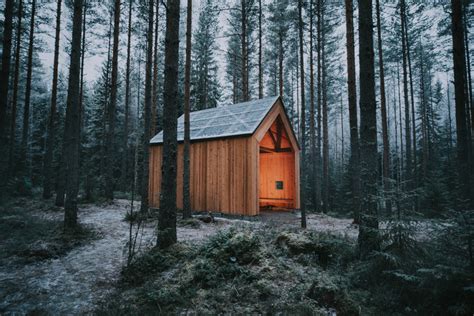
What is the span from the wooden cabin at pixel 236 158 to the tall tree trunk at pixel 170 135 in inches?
174

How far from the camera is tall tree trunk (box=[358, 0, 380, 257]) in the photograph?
13.5 ft

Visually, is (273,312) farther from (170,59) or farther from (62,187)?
(62,187)

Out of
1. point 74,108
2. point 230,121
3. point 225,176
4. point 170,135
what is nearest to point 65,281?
point 170,135

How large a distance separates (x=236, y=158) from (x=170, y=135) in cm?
471

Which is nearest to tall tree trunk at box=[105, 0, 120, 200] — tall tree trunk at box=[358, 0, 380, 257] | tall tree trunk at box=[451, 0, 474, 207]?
tall tree trunk at box=[358, 0, 380, 257]

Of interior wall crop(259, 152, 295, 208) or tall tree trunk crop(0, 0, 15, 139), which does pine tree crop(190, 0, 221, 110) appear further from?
tall tree trunk crop(0, 0, 15, 139)

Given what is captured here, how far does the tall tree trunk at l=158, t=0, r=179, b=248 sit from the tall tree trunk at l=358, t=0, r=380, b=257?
3.77m

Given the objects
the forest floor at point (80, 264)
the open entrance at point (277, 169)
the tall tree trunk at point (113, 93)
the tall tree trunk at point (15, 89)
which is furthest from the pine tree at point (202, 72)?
the forest floor at point (80, 264)

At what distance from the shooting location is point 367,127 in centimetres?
446

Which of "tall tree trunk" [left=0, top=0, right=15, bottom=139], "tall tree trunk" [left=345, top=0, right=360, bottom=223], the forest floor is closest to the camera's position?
the forest floor

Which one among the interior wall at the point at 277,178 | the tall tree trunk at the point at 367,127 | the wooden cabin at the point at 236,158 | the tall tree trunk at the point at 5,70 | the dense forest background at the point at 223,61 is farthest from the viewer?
the interior wall at the point at 277,178

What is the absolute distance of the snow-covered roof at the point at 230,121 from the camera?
30.9 feet

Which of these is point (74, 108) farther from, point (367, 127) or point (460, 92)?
point (460, 92)

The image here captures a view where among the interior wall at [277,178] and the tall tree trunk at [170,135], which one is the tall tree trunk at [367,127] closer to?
the tall tree trunk at [170,135]
